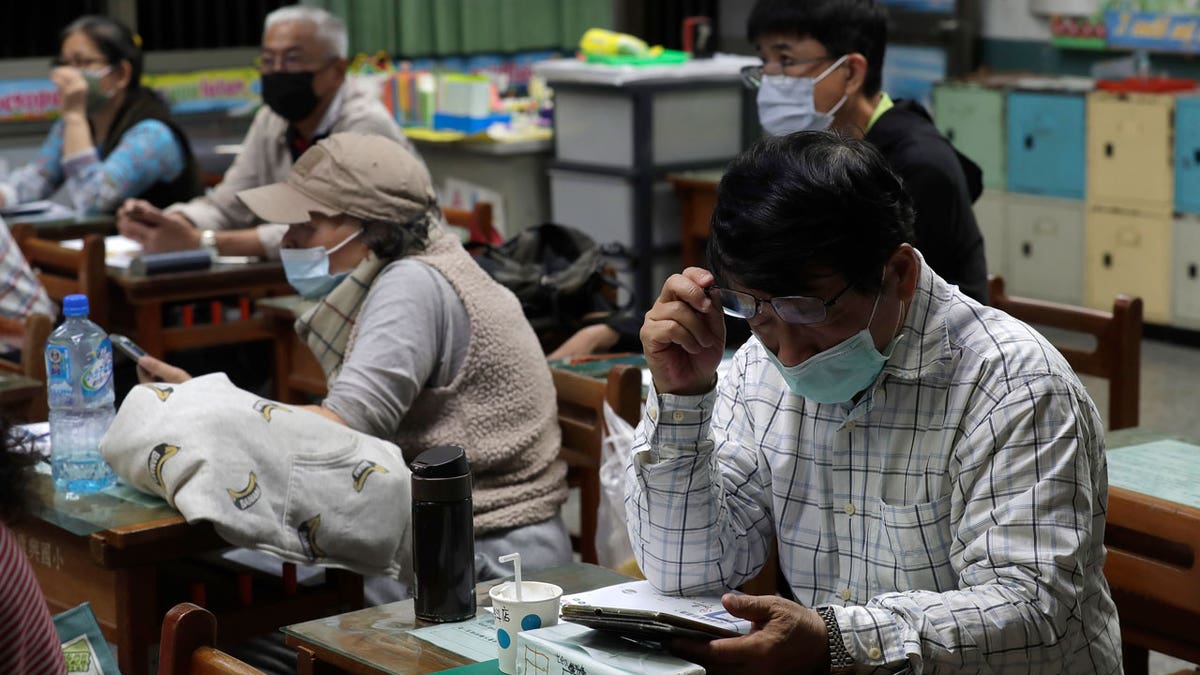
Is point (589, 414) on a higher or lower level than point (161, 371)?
lower

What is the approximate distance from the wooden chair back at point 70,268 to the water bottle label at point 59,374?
1183 mm

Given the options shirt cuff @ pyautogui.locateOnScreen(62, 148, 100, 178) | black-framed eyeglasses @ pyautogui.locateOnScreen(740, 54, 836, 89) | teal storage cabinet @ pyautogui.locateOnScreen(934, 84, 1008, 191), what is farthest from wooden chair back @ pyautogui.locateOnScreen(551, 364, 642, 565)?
teal storage cabinet @ pyautogui.locateOnScreen(934, 84, 1008, 191)

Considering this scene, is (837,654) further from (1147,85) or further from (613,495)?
(1147,85)

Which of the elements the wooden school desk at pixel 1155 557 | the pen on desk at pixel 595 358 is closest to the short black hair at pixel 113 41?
the pen on desk at pixel 595 358

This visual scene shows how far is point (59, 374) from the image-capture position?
8.48 ft

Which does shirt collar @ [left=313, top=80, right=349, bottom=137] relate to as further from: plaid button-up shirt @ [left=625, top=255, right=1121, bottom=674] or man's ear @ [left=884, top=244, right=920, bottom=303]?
man's ear @ [left=884, top=244, right=920, bottom=303]

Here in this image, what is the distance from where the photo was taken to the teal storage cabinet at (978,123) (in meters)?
6.60

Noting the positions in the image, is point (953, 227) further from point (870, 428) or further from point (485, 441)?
point (870, 428)

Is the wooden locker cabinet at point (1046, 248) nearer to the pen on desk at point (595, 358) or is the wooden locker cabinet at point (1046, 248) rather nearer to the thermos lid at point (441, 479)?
the pen on desk at point (595, 358)

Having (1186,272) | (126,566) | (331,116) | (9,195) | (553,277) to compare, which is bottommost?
(1186,272)

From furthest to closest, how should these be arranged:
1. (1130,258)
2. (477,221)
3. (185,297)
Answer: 1. (1130,258)
2. (477,221)
3. (185,297)

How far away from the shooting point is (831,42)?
3.10m

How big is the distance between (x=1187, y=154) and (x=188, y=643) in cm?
524

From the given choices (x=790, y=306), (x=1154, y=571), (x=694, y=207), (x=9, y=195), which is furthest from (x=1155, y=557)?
(x=9, y=195)
